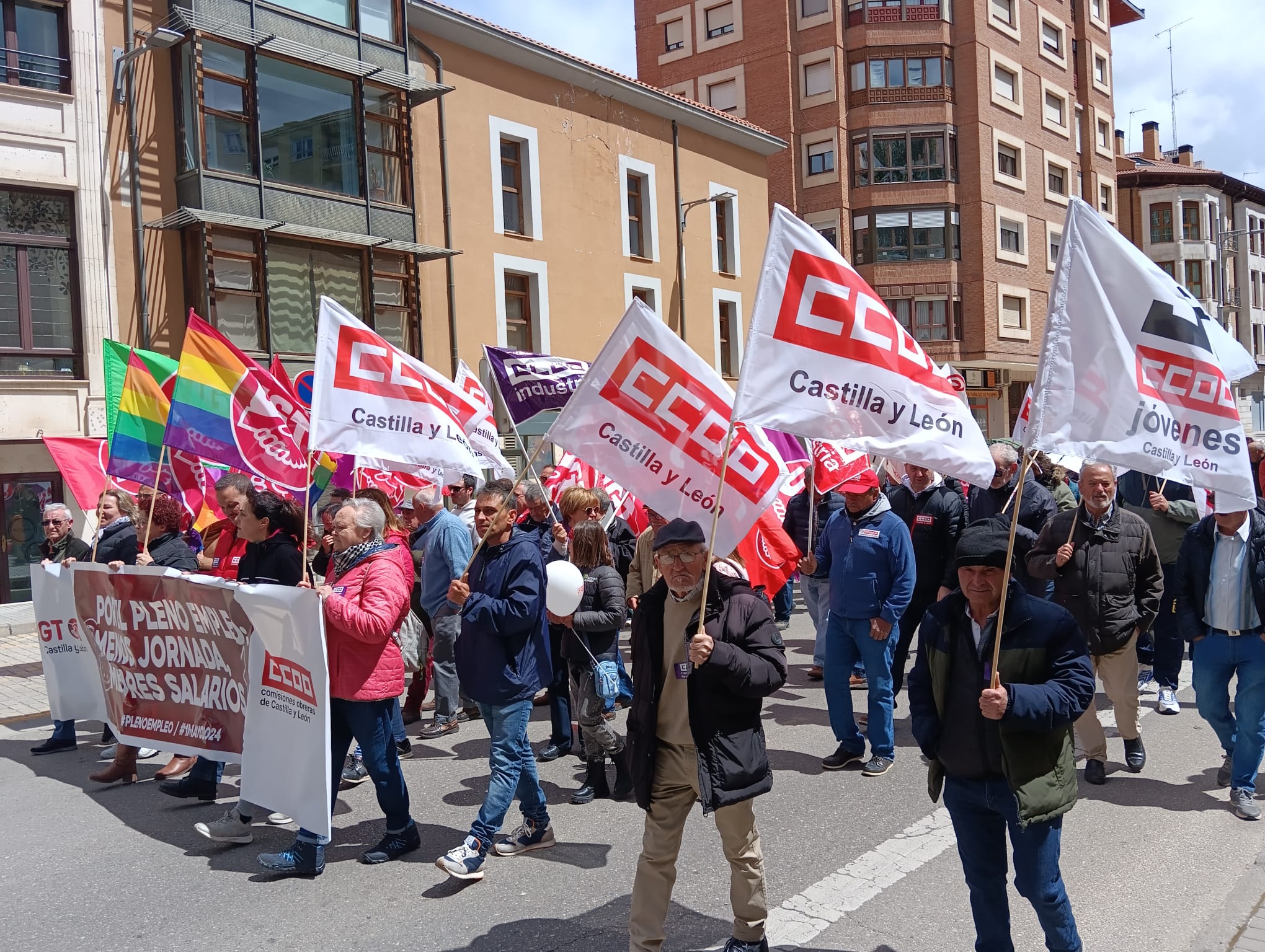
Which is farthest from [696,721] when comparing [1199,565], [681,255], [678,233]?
[678,233]

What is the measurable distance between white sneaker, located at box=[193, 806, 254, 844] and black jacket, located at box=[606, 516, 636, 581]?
4169 millimetres

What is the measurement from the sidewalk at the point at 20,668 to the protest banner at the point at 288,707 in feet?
15.7

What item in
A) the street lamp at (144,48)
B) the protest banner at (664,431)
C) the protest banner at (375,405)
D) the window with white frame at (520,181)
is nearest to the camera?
the protest banner at (664,431)

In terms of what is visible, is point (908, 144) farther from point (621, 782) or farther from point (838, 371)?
point (838, 371)

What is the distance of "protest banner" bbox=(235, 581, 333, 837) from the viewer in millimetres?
5195

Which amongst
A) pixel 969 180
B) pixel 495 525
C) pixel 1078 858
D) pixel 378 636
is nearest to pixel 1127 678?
pixel 1078 858

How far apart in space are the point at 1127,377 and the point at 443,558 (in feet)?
16.6

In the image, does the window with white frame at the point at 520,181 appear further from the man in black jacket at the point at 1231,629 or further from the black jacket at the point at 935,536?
the man in black jacket at the point at 1231,629

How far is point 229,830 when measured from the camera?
222 inches

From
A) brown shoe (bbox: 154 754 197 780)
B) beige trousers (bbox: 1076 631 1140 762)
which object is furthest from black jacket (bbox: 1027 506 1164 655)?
brown shoe (bbox: 154 754 197 780)

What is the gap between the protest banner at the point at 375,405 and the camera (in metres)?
6.31

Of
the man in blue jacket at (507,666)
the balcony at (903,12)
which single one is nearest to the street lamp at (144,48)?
the man in blue jacket at (507,666)

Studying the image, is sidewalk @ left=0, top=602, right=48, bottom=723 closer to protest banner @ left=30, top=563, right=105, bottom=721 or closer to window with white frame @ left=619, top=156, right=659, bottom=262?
protest banner @ left=30, top=563, right=105, bottom=721

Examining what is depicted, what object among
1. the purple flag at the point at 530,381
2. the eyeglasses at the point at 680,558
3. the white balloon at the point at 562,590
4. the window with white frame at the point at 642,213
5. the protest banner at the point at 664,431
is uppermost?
the window with white frame at the point at 642,213
